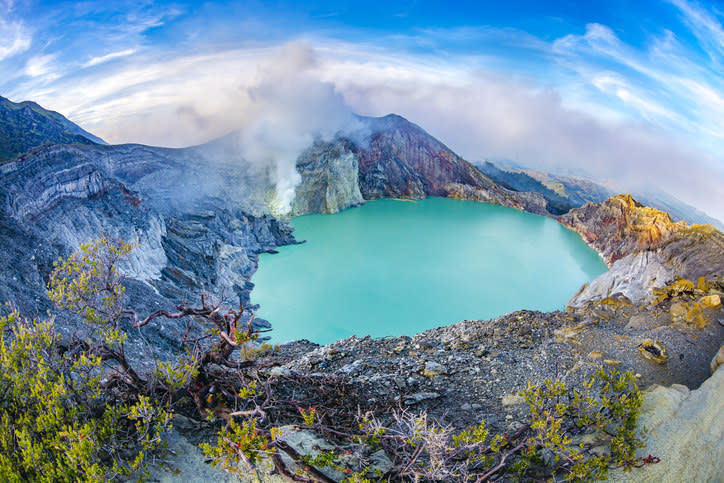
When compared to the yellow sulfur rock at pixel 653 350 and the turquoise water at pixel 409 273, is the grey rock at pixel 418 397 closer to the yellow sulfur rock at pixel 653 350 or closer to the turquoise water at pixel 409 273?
the yellow sulfur rock at pixel 653 350

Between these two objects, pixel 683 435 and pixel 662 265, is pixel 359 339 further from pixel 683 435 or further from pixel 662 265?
pixel 662 265

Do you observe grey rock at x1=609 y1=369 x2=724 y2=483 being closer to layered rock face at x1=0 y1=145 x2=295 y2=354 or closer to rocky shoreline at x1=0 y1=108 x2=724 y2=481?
rocky shoreline at x1=0 y1=108 x2=724 y2=481

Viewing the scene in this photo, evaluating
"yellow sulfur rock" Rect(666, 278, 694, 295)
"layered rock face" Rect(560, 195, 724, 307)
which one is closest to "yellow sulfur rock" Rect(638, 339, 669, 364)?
"yellow sulfur rock" Rect(666, 278, 694, 295)

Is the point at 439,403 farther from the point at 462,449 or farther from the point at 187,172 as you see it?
the point at 187,172

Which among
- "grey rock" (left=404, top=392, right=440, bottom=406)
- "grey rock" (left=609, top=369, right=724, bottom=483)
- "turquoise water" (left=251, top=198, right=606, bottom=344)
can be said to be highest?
"grey rock" (left=609, top=369, right=724, bottom=483)

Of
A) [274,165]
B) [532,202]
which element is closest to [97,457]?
[274,165]

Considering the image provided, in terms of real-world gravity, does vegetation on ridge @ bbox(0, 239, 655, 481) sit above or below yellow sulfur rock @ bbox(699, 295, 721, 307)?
below
